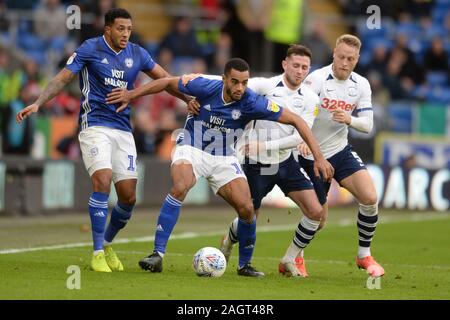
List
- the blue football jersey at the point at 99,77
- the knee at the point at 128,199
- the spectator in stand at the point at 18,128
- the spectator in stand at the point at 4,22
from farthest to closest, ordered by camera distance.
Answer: the spectator in stand at the point at 4,22 < the spectator in stand at the point at 18,128 < the knee at the point at 128,199 < the blue football jersey at the point at 99,77

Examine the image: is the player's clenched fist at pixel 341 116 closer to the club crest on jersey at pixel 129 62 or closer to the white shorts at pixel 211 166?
the white shorts at pixel 211 166

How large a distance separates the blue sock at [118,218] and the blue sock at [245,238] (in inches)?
48.8

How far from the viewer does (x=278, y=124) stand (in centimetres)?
1213

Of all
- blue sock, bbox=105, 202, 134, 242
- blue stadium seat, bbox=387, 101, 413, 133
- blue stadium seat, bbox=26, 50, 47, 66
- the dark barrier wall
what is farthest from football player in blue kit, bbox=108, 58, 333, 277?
blue stadium seat, bbox=387, 101, 413, 133

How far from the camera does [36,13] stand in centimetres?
2352

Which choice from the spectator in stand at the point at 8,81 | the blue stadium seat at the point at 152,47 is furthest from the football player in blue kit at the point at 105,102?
the blue stadium seat at the point at 152,47

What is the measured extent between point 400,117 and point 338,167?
15.5m

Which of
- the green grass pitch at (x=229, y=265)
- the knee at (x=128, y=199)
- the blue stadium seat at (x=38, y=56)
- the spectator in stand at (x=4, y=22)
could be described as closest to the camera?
the green grass pitch at (x=229, y=265)

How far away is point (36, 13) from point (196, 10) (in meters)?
4.88

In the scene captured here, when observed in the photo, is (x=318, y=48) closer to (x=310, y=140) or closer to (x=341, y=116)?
(x=341, y=116)

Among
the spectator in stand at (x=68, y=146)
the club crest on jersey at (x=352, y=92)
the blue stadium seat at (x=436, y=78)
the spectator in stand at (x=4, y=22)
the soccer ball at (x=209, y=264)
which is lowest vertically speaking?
the soccer ball at (x=209, y=264)

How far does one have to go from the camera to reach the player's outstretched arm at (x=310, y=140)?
11062mm

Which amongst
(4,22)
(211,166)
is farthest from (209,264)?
(4,22)
